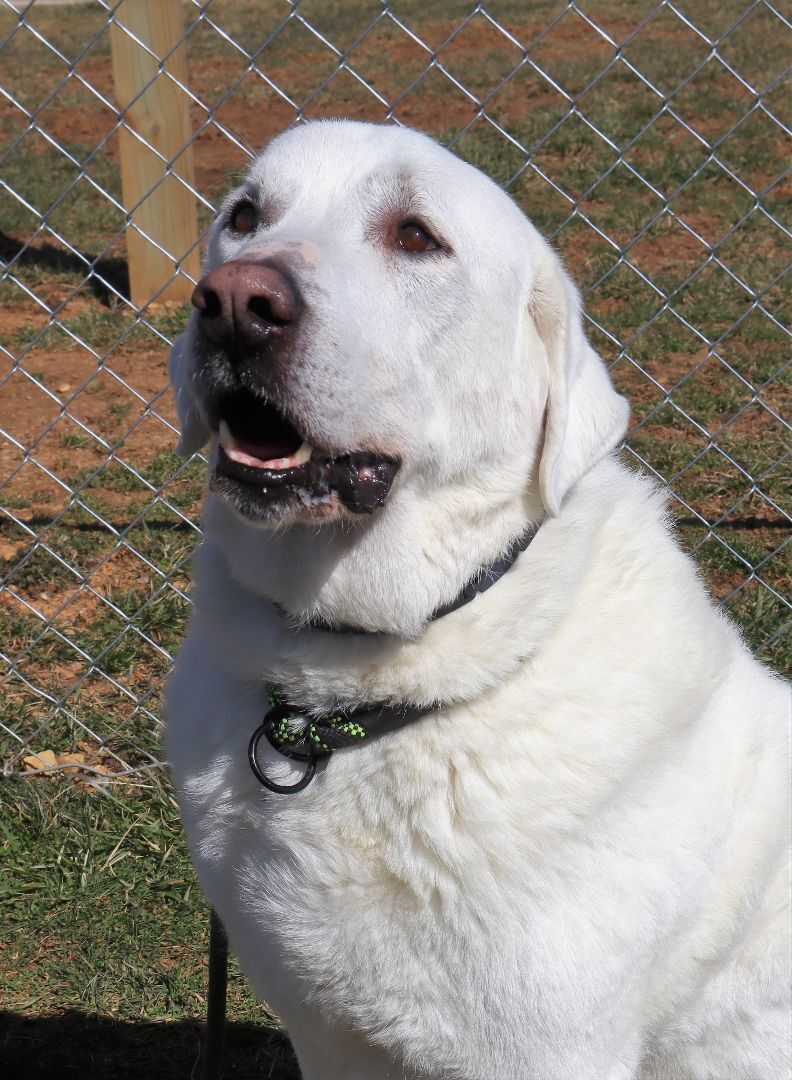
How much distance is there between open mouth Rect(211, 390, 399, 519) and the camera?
1.76 meters

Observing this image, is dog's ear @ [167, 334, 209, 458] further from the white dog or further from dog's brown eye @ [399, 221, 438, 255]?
dog's brown eye @ [399, 221, 438, 255]

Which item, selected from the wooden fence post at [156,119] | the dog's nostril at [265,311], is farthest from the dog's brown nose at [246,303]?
the wooden fence post at [156,119]

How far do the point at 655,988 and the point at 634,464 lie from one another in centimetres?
→ 269

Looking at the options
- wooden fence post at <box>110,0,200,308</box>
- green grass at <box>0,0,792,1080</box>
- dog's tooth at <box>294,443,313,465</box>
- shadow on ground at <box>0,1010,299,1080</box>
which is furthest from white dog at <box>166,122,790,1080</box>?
wooden fence post at <box>110,0,200,308</box>

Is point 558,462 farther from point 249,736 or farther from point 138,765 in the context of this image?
point 138,765

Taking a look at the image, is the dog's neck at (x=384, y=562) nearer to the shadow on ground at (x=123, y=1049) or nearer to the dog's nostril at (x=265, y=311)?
the dog's nostril at (x=265, y=311)

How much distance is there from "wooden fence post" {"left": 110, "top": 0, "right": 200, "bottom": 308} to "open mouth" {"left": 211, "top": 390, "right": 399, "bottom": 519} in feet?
8.07

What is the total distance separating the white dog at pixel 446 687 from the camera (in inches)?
69.8

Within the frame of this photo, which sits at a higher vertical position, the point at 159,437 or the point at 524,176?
the point at 524,176

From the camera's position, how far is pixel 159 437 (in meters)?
4.58

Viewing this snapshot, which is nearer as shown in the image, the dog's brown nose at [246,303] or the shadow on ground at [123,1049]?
the dog's brown nose at [246,303]

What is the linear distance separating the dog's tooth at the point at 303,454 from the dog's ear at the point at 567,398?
15.4 inches

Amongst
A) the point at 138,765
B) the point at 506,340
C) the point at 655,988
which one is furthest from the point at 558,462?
the point at 138,765

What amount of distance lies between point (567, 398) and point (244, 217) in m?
0.67
